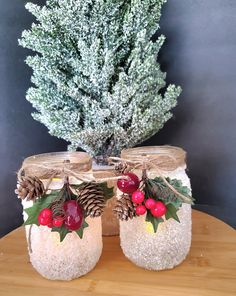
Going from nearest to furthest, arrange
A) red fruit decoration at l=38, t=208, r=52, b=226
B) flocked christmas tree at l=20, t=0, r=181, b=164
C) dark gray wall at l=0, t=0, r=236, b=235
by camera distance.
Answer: red fruit decoration at l=38, t=208, r=52, b=226, flocked christmas tree at l=20, t=0, r=181, b=164, dark gray wall at l=0, t=0, r=236, b=235

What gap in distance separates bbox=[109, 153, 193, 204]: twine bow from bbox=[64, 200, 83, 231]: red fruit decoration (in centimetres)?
11

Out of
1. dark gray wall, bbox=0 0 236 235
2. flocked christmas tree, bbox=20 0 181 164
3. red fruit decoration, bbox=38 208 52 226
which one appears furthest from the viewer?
dark gray wall, bbox=0 0 236 235

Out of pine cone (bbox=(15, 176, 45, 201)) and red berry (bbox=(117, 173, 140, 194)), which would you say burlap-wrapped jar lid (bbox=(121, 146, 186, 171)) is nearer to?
red berry (bbox=(117, 173, 140, 194))

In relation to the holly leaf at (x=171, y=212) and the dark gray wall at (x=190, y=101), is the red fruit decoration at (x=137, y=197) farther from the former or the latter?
the dark gray wall at (x=190, y=101)

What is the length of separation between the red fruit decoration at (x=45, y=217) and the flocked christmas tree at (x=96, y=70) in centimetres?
22

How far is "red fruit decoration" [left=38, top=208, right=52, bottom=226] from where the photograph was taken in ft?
1.53

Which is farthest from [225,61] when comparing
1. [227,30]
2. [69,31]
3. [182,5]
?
[69,31]

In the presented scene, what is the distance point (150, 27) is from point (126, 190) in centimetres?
40

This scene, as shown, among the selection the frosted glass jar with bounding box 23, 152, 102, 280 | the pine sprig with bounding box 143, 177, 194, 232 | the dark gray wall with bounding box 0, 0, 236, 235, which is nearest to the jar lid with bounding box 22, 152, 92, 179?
the frosted glass jar with bounding box 23, 152, 102, 280

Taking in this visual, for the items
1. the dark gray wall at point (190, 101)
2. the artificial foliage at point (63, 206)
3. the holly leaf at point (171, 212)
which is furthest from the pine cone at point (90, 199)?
the dark gray wall at point (190, 101)

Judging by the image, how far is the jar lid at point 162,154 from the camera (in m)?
0.52

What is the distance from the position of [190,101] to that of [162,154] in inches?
15.2

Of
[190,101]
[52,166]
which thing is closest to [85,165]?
[52,166]

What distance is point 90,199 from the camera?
0.49 meters
